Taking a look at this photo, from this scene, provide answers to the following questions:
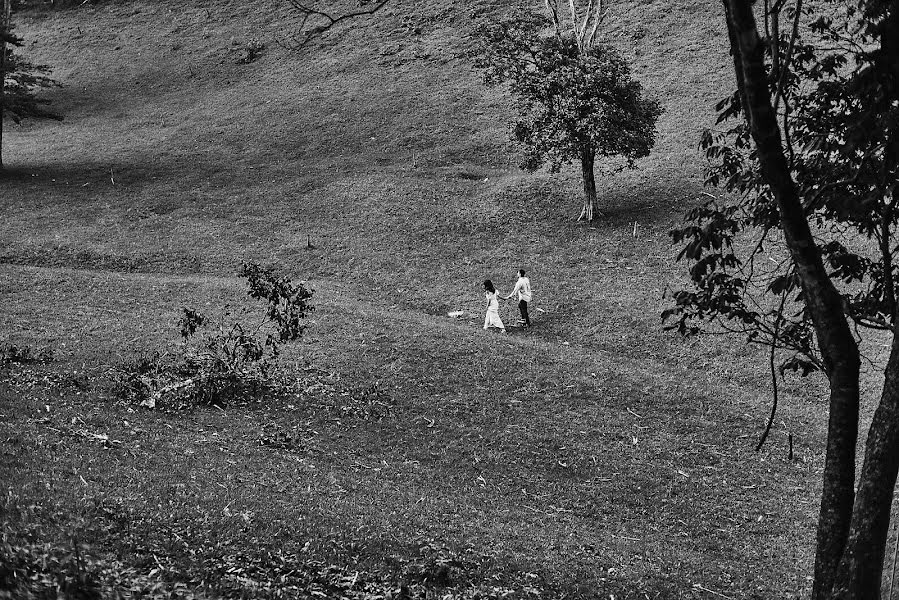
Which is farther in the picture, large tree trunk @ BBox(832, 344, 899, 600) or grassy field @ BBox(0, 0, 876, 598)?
grassy field @ BBox(0, 0, 876, 598)

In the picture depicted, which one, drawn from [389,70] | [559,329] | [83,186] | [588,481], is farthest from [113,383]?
[389,70]

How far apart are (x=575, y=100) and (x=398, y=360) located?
15304 millimetres

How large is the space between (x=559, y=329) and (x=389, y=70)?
31993mm

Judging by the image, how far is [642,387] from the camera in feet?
62.6

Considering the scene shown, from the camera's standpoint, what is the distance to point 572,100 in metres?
30.5

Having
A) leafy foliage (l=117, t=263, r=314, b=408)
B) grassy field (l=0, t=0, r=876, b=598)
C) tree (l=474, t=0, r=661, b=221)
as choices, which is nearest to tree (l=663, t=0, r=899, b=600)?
grassy field (l=0, t=0, r=876, b=598)

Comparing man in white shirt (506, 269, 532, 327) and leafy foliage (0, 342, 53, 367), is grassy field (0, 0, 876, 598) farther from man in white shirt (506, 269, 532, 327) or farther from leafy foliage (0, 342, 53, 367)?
man in white shirt (506, 269, 532, 327)

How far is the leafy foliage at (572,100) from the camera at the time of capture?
3045 centimetres

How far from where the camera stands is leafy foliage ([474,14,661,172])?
30.5 metres

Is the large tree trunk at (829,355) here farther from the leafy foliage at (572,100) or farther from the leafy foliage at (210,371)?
the leafy foliage at (572,100)

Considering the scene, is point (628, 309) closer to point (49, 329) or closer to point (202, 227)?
point (49, 329)

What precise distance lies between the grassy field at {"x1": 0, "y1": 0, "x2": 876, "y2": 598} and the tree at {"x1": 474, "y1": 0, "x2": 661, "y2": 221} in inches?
122

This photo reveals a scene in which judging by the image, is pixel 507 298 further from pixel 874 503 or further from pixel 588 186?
pixel 874 503

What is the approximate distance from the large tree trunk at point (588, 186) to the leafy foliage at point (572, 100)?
0.15m
